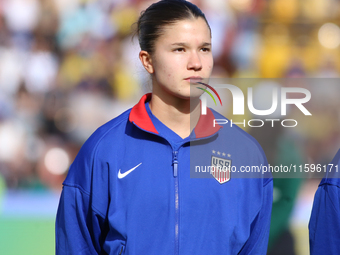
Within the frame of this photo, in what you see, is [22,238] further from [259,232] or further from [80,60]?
[259,232]

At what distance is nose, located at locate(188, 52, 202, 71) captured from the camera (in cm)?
152

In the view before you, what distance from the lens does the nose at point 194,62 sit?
1522 mm

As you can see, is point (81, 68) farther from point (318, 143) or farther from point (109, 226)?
Result: point (318, 143)

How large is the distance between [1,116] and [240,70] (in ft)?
4.81

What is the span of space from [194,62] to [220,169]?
1.41ft

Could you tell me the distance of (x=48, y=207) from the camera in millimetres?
2527

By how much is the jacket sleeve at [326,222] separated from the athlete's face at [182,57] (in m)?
0.65

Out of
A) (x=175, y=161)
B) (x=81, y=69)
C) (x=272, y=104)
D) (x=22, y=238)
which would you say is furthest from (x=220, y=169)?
(x=22, y=238)

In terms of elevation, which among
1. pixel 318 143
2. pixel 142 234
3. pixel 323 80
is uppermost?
pixel 323 80

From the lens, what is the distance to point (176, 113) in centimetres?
165

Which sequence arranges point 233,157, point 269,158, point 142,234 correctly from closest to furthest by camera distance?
point 142,234, point 233,157, point 269,158

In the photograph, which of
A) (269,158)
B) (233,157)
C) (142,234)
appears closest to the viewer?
(142,234)

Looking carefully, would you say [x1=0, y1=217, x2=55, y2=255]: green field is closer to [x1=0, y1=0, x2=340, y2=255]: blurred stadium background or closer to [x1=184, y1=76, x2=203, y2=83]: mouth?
[x1=0, y1=0, x2=340, y2=255]: blurred stadium background

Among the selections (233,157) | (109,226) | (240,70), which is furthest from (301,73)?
(109,226)
